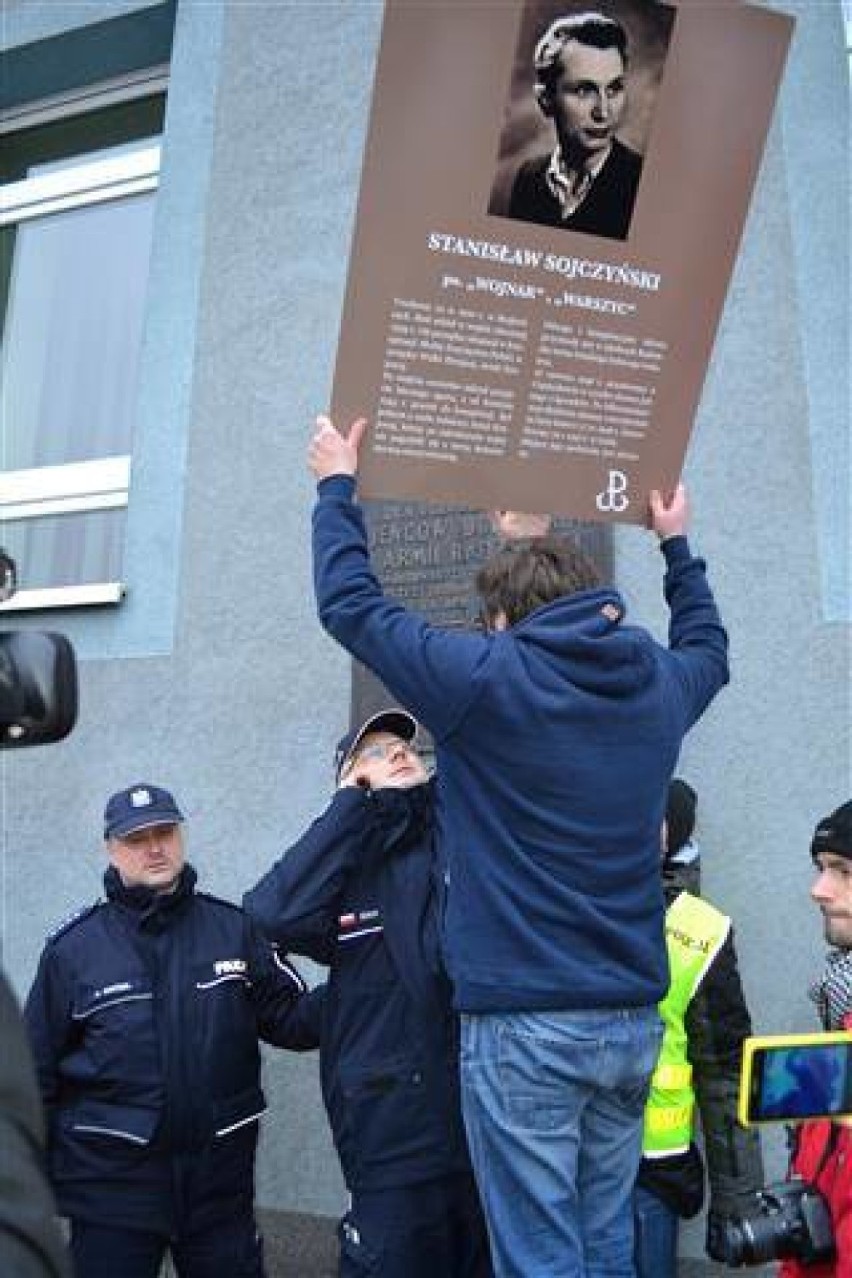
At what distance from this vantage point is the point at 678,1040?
358 cm

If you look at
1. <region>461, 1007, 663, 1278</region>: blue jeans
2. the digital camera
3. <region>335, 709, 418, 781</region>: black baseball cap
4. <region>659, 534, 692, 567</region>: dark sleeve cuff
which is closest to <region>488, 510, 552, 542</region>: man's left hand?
<region>659, 534, 692, 567</region>: dark sleeve cuff

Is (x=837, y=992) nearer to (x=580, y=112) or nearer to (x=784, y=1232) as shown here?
(x=784, y=1232)

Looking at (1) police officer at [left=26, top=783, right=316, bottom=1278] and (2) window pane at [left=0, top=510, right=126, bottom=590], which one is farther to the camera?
(2) window pane at [left=0, top=510, right=126, bottom=590]

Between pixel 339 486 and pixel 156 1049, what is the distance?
5.94ft

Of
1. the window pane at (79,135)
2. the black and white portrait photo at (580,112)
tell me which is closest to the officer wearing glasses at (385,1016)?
the black and white portrait photo at (580,112)

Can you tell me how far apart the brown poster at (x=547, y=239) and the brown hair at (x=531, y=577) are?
0.40 ft

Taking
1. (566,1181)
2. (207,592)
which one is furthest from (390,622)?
(207,592)

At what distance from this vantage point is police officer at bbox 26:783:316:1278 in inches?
142

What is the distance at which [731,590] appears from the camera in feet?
15.5

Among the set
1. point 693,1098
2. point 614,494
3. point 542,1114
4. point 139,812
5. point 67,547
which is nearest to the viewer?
point 542,1114

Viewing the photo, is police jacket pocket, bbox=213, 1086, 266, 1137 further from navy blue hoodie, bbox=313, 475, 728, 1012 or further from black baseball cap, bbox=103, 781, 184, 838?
navy blue hoodie, bbox=313, 475, 728, 1012

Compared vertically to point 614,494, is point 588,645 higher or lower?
lower

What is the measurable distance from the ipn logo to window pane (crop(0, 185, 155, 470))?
4169 mm

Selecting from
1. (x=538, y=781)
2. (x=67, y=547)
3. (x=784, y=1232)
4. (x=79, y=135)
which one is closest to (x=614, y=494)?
(x=538, y=781)
